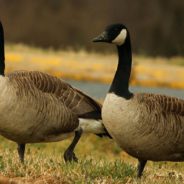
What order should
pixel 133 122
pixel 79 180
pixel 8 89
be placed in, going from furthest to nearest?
1. pixel 8 89
2. pixel 133 122
3. pixel 79 180

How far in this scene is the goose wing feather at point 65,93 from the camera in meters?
10.5

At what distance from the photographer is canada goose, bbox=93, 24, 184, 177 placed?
30.6 feet

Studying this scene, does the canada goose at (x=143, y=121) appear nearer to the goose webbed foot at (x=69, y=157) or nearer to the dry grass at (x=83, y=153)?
Answer: the dry grass at (x=83, y=153)

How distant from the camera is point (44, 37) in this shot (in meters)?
36.8

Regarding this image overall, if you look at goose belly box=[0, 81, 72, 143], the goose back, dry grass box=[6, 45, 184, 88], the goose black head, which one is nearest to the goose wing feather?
the goose back

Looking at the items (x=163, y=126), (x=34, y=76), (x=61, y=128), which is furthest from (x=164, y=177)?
(x=34, y=76)

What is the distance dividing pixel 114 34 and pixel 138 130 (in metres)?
1.37

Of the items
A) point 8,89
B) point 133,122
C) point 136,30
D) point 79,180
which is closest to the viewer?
point 79,180

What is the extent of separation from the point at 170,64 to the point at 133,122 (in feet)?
90.1

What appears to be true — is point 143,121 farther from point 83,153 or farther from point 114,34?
point 83,153

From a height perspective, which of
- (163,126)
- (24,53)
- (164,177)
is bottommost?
(24,53)

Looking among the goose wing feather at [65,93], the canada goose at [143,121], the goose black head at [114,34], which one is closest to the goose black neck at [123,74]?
the canada goose at [143,121]

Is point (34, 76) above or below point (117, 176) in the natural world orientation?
above

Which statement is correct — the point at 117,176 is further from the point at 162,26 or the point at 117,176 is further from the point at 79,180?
the point at 162,26
